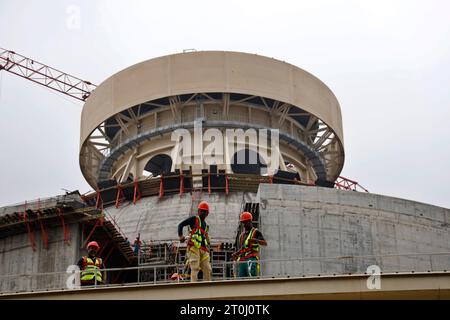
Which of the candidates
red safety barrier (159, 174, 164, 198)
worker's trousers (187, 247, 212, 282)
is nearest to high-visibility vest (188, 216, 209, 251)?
worker's trousers (187, 247, 212, 282)

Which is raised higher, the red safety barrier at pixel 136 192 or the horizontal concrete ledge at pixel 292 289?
the red safety barrier at pixel 136 192

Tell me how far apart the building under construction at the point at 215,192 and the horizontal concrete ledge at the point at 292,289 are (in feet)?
7.03

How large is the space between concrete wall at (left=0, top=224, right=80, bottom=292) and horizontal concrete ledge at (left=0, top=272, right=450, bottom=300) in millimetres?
10989

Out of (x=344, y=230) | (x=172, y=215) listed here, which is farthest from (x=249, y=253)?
(x=172, y=215)

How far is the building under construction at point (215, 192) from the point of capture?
30094 millimetres

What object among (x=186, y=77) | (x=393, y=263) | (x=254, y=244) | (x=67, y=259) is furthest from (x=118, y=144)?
(x=254, y=244)

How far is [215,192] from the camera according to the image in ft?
128

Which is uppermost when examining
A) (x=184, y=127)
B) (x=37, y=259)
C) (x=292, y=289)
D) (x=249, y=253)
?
(x=184, y=127)

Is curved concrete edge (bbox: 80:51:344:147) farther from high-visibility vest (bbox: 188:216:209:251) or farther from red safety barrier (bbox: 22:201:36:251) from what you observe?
high-visibility vest (bbox: 188:216:209:251)

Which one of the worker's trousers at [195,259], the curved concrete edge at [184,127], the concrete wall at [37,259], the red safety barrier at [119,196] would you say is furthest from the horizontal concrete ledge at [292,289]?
the curved concrete edge at [184,127]

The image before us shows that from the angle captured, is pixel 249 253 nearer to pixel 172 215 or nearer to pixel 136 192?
pixel 172 215

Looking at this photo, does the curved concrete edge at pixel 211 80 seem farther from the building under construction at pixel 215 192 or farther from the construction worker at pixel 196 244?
the construction worker at pixel 196 244

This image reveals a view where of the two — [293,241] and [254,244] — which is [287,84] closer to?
[293,241]

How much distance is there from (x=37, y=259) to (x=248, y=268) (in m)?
14.2
